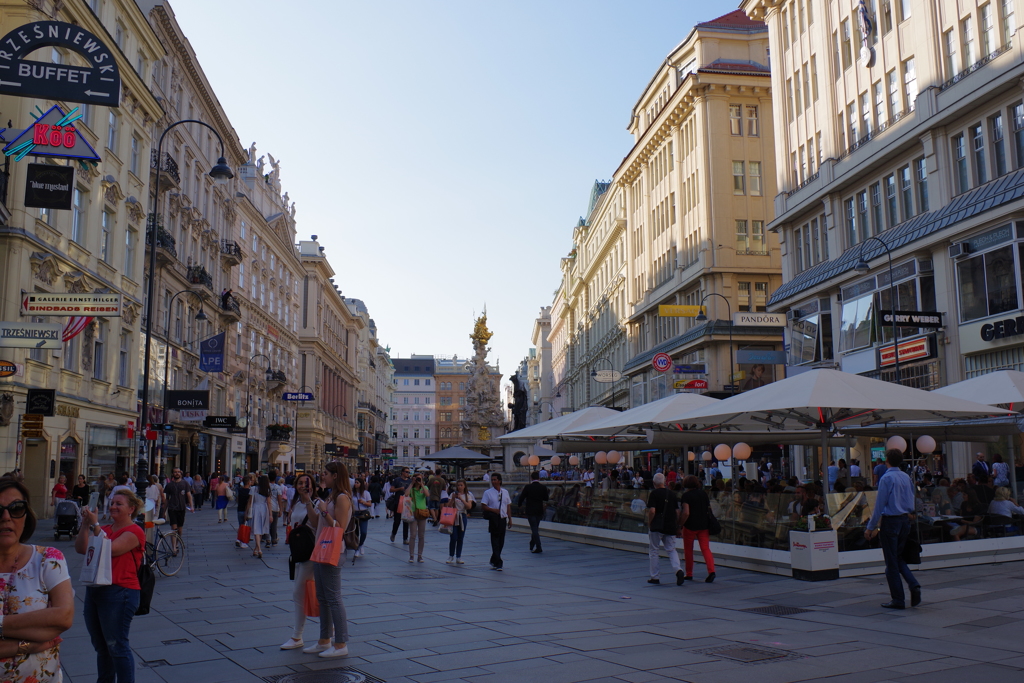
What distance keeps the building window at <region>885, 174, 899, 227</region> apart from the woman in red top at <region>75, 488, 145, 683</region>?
29237 mm

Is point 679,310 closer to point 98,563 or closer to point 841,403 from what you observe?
point 841,403

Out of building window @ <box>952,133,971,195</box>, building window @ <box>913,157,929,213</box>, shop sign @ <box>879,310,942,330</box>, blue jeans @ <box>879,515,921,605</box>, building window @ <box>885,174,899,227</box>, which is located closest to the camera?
blue jeans @ <box>879,515,921,605</box>

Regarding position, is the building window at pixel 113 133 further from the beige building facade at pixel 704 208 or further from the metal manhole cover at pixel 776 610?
the metal manhole cover at pixel 776 610

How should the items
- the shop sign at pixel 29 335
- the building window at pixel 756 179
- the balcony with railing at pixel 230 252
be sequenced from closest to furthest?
1. the shop sign at pixel 29 335
2. the building window at pixel 756 179
3. the balcony with railing at pixel 230 252

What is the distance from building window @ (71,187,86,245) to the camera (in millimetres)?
28812

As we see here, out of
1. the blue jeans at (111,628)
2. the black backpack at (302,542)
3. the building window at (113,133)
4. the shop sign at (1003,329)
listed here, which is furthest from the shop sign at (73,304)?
the shop sign at (1003,329)

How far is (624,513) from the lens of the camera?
19.7 meters

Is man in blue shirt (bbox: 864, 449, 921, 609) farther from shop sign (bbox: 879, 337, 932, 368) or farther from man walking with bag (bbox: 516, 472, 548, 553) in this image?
shop sign (bbox: 879, 337, 932, 368)

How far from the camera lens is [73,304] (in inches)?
888

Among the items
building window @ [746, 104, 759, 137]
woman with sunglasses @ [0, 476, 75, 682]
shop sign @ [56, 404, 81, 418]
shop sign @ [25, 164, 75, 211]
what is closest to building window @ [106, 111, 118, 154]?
shop sign @ [56, 404, 81, 418]

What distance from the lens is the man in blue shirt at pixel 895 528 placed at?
10.3m

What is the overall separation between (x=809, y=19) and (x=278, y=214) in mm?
46714

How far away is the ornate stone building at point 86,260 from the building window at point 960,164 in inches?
1001

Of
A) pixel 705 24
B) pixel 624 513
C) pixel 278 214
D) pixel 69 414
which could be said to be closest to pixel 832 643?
pixel 624 513
